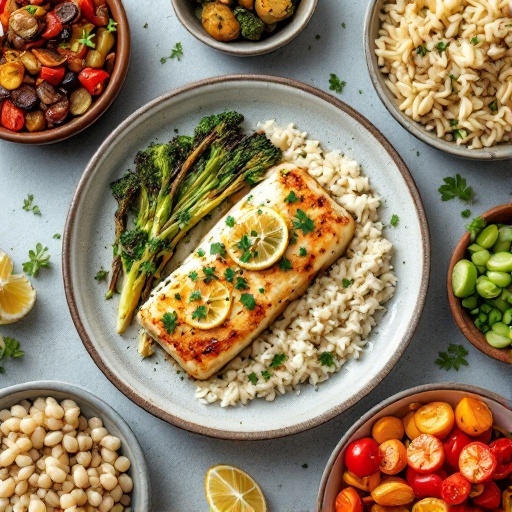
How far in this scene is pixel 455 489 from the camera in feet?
17.3

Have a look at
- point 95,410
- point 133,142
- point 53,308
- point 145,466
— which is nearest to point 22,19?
point 133,142

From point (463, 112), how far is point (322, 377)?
2071 mm

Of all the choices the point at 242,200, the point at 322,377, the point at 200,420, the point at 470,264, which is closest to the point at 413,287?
the point at 470,264

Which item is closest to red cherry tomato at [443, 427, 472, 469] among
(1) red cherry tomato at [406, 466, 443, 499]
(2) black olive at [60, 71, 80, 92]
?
(1) red cherry tomato at [406, 466, 443, 499]

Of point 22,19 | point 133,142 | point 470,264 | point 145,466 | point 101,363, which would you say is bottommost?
point 145,466

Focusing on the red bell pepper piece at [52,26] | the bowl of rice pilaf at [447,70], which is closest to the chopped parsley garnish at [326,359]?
the bowl of rice pilaf at [447,70]

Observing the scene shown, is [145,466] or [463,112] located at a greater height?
[463,112]

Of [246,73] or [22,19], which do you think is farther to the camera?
[246,73]

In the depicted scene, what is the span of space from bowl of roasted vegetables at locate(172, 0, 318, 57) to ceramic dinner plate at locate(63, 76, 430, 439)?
0.24m

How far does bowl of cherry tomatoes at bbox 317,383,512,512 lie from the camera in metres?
5.35

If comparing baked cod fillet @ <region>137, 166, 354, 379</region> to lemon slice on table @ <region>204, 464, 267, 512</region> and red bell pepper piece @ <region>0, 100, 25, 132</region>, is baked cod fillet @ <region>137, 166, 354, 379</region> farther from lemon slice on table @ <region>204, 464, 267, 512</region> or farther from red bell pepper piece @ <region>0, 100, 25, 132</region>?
red bell pepper piece @ <region>0, 100, 25, 132</region>

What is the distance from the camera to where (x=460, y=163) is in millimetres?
5969

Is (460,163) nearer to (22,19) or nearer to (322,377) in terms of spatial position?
(322,377)

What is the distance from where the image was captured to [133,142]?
19.4 feet
